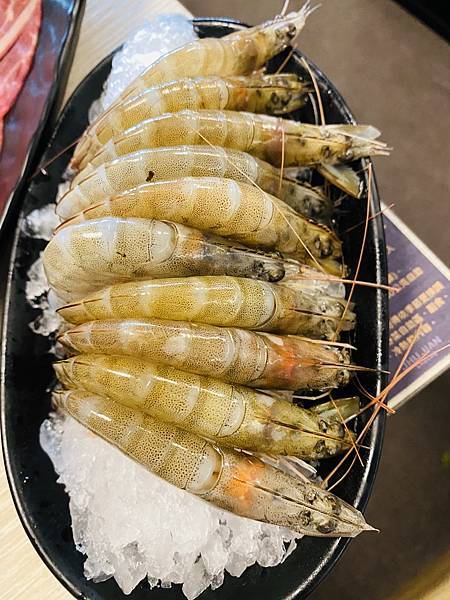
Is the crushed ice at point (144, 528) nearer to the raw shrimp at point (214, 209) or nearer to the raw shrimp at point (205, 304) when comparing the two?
the raw shrimp at point (205, 304)

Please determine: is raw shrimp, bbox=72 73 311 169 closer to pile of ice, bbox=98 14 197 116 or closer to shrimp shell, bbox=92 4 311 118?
shrimp shell, bbox=92 4 311 118

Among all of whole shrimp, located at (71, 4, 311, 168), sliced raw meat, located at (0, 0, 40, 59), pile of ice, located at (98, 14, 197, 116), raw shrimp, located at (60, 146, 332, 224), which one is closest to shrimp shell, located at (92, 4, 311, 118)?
whole shrimp, located at (71, 4, 311, 168)

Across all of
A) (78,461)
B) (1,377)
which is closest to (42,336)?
(1,377)

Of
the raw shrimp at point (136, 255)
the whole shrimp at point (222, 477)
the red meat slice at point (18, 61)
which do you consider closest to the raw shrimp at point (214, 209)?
the raw shrimp at point (136, 255)

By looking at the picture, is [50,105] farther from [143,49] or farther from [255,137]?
[255,137]

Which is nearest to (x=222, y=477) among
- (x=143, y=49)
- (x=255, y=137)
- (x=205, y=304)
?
(x=205, y=304)
